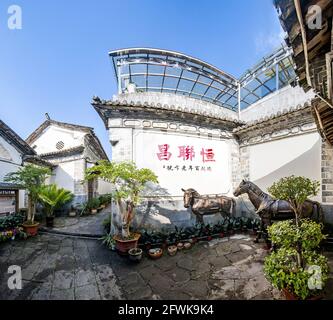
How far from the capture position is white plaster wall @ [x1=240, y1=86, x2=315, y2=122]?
23.7ft

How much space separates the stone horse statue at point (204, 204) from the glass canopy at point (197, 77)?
6197mm

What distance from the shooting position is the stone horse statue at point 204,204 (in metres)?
6.39

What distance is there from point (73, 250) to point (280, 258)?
568 cm

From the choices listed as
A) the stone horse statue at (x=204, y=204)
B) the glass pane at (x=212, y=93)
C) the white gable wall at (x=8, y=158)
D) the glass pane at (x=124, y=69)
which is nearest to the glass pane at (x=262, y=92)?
the glass pane at (x=212, y=93)

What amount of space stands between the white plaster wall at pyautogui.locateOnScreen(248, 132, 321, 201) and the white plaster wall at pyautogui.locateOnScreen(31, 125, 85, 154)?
1122cm

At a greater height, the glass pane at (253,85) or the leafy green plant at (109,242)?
the glass pane at (253,85)

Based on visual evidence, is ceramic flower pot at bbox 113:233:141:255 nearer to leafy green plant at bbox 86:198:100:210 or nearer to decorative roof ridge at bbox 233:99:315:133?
decorative roof ridge at bbox 233:99:315:133

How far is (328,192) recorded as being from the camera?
219 inches

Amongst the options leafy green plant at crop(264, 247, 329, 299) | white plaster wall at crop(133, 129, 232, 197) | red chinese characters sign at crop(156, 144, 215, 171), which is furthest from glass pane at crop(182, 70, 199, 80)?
leafy green plant at crop(264, 247, 329, 299)

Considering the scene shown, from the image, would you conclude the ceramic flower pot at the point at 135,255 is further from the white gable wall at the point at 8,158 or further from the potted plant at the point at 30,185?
the white gable wall at the point at 8,158

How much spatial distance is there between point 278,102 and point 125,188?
8.02 meters

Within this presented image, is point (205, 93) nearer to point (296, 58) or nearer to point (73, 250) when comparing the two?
point (296, 58)
